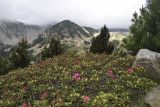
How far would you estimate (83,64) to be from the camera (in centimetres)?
2658

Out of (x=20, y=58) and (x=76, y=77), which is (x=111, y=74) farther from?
(x=20, y=58)

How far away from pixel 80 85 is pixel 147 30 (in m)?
16.6

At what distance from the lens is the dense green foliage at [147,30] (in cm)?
3466

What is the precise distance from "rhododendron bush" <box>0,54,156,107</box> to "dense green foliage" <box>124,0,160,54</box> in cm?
844

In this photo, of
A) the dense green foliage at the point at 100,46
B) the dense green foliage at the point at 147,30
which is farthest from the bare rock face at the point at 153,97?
the dense green foliage at the point at 100,46

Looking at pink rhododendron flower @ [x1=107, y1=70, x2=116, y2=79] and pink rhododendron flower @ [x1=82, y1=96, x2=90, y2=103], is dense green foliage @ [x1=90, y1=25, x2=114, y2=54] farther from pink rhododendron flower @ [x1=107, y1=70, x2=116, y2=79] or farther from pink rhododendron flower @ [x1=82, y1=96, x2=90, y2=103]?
pink rhododendron flower @ [x1=82, y1=96, x2=90, y2=103]

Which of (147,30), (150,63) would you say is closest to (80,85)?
(150,63)

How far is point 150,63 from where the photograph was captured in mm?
22797

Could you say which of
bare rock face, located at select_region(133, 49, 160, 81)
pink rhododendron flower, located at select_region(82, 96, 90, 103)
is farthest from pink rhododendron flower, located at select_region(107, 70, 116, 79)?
pink rhododendron flower, located at select_region(82, 96, 90, 103)

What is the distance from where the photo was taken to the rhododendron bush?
19.5 m

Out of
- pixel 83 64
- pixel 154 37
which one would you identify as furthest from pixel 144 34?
pixel 83 64

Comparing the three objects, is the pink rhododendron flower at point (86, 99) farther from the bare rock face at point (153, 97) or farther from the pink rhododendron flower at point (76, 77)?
the pink rhododendron flower at point (76, 77)

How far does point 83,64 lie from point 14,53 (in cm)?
2180

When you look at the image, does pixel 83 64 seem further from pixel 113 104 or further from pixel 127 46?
pixel 127 46
